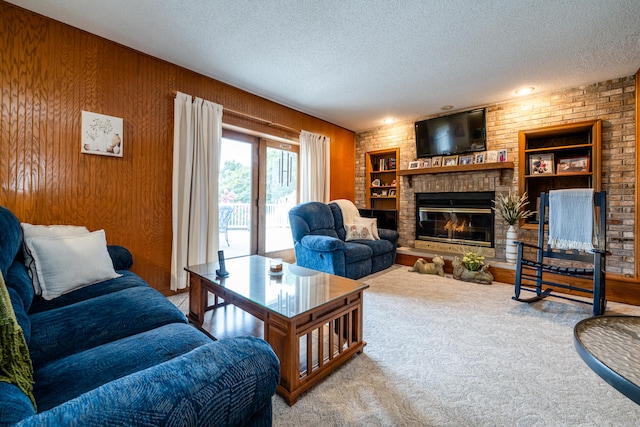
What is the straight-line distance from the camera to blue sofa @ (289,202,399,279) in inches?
133

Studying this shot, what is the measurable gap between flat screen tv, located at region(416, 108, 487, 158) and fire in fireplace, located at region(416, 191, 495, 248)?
717 mm

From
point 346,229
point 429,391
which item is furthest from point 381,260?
point 429,391

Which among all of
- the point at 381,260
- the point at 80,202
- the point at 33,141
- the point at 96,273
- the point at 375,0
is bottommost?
the point at 381,260

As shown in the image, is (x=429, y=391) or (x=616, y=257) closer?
(x=429, y=391)

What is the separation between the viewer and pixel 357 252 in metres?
3.57

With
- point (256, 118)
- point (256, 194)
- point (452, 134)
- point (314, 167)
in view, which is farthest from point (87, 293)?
point (452, 134)

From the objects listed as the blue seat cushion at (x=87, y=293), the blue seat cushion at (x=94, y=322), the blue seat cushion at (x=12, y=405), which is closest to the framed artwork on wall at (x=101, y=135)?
the blue seat cushion at (x=87, y=293)

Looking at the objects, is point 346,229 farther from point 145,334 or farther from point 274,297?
point 145,334

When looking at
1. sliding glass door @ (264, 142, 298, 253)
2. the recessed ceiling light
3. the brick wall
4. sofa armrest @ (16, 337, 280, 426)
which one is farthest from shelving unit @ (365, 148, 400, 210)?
sofa armrest @ (16, 337, 280, 426)

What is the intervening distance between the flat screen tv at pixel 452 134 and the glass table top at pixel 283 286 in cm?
343

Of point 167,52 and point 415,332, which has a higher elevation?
point 167,52

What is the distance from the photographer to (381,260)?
413cm

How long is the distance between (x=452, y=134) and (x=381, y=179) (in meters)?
1.58

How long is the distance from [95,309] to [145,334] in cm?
42
